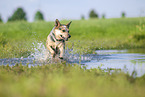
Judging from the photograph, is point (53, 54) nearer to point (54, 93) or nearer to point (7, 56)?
point (7, 56)

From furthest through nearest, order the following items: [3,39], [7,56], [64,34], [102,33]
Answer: [102,33] < [3,39] < [7,56] < [64,34]

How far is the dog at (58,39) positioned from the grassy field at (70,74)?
41.1 inches

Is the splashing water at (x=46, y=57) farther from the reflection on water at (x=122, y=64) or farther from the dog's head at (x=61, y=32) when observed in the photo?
the dog's head at (x=61, y=32)

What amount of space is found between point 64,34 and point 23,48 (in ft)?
17.6

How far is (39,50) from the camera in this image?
1337 cm

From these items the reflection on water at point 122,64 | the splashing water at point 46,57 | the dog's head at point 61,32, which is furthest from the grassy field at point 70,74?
the dog's head at point 61,32

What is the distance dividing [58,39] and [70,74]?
13.6 ft

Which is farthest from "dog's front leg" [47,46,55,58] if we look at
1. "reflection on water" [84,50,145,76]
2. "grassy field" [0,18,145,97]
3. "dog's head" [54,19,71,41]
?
"reflection on water" [84,50,145,76]

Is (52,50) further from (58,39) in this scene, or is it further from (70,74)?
(70,74)

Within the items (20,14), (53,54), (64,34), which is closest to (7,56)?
(53,54)

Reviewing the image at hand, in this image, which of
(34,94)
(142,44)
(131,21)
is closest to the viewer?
(34,94)

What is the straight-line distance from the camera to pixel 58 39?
1013cm

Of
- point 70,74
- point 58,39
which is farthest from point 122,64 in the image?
point 70,74

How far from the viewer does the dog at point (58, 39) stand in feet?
32.3
